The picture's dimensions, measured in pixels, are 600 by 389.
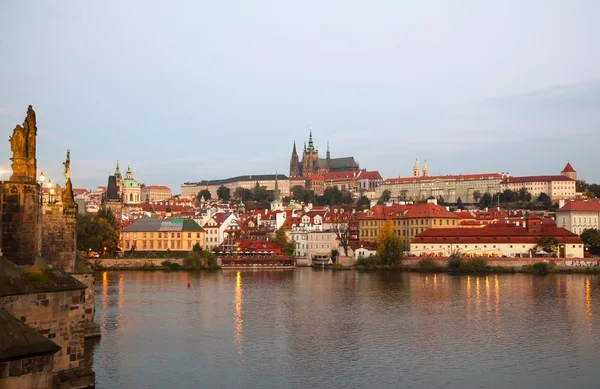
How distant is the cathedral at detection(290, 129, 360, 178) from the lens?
18025 centimetres

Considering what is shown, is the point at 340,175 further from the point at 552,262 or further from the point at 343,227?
the point at 552,262

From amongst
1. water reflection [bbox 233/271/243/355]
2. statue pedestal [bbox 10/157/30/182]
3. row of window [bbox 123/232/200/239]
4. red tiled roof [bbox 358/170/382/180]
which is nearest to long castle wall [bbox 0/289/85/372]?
statue pedestal [bbox 10/157/30/182]

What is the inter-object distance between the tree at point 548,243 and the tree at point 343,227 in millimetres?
15901

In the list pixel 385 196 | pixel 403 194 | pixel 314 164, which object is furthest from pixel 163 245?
pixel 314 164

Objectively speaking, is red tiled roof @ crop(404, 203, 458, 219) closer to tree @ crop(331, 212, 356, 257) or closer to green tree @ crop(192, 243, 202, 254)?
tree @ crop(331, 212, 356, 257)

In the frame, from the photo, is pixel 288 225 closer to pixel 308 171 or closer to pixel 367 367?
pixel 367 367

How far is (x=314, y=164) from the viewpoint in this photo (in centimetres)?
18200

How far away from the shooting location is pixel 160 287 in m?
42.9

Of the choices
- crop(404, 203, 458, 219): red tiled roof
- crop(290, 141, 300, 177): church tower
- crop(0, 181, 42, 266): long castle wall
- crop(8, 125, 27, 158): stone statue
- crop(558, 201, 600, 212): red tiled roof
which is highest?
crop(290, 141, 300, 177): church tower

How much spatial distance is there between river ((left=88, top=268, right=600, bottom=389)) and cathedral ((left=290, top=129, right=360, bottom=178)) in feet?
453

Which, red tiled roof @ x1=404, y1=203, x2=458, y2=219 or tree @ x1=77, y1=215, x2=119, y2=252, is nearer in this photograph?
tree @ x1=77, y1=215, x2=119, y2=252

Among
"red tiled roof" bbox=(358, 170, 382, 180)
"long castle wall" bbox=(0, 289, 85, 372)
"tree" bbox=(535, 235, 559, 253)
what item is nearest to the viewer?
"long castle wall" bbox=(0, 289, 85, 372)

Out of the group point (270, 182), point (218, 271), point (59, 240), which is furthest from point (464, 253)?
point (270, 182)

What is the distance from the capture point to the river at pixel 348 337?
738 inches
